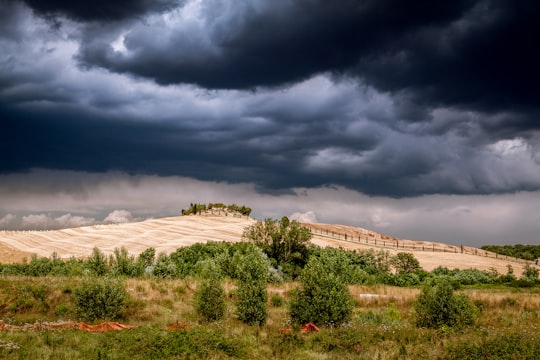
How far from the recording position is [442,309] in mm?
24234

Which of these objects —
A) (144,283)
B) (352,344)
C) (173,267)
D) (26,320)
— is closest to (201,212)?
(173,267)

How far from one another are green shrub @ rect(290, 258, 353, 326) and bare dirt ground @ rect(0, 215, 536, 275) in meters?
51.7

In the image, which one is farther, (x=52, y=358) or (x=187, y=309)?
(x=187, y=309)

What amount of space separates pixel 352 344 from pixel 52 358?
11571 millimetres

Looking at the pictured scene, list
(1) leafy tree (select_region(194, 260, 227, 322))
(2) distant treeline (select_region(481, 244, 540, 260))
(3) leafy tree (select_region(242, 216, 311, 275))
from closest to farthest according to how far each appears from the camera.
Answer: (1) leafy tree (select_region(194, 260, 227, 322)), (3) leafy tree (select_region(242, 216, 311, 275)), (2) distant treeline (select_region(481, 244, 540, 260))

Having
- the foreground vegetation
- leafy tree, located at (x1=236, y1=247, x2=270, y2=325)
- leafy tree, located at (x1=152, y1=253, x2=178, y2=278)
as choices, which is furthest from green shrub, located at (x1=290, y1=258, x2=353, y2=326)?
leafy tree, located at (x1=152, y1=253, x2=178, y2=278)

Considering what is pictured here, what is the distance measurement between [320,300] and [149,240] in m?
64.2

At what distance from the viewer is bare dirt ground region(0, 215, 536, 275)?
74.8 meters

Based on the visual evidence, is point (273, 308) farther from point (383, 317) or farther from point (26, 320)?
point (26, 320)

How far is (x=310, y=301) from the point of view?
82.4 feet

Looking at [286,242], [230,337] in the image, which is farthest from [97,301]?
[286,242]

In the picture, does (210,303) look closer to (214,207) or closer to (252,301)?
(252,301)

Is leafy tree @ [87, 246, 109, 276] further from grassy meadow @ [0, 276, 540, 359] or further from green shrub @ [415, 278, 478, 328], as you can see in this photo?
green shrub @ [415, 278, 478, 328]

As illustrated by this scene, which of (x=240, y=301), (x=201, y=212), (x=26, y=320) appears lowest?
(x=26, y=320)
